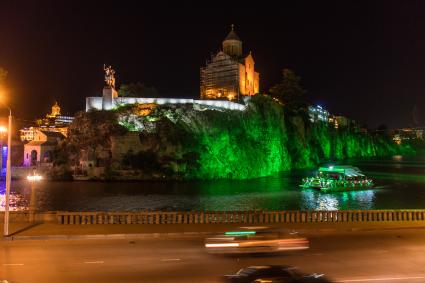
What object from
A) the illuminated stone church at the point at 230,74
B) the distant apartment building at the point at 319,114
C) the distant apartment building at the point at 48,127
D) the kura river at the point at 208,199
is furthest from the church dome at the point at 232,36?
the kura river at the point at 208,199

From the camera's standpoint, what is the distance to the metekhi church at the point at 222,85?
95.1 metres

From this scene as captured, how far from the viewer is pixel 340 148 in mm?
166125

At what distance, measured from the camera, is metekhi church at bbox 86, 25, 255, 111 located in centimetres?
9506

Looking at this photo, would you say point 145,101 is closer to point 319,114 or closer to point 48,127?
point 48,127

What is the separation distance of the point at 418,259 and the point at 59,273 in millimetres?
13839

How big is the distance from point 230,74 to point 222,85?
4054 mm

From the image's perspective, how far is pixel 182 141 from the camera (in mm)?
89250

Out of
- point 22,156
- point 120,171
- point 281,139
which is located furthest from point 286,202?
point 22,156

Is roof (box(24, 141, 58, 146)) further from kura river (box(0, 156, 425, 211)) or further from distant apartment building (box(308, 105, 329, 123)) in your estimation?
distant apartment building (box(308, 105, 329, 123))

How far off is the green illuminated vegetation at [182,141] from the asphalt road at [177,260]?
6787 cm

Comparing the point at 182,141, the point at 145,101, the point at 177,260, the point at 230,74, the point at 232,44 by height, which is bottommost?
the point at 177,260

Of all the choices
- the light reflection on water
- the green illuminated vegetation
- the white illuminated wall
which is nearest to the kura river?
the light reflection on water

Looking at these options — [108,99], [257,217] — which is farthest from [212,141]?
[257,217]

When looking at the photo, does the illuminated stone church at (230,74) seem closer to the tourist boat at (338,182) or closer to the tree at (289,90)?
the tree at (289,90)
